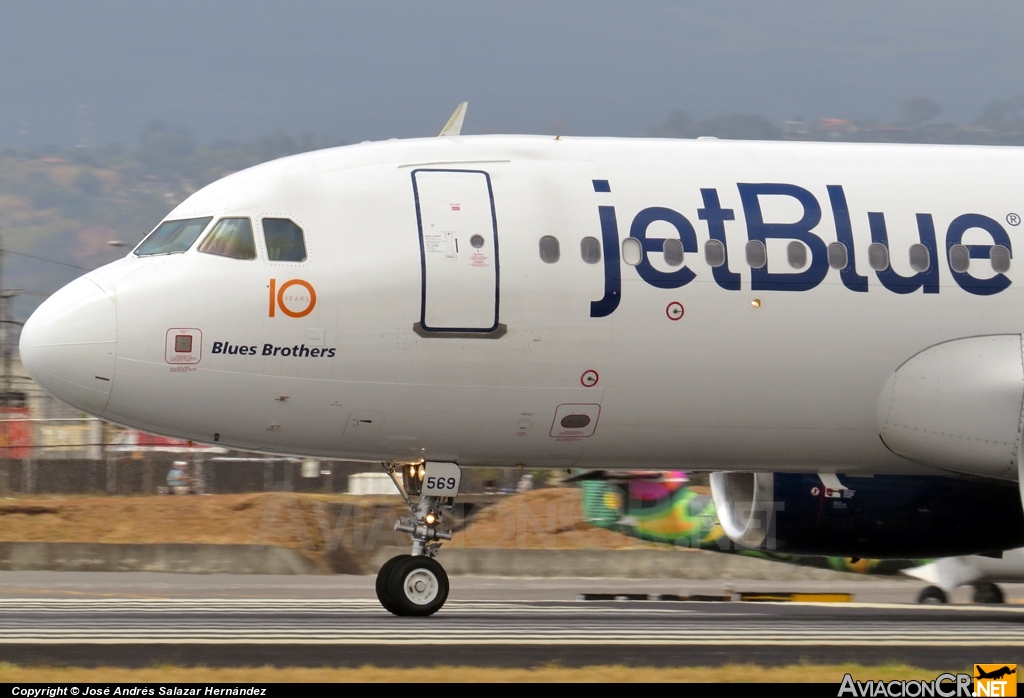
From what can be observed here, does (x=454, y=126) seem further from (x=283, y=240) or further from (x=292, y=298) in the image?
(x=292, y=298)

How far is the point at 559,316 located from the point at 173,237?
4.47 metres

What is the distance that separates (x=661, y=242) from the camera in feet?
52.5

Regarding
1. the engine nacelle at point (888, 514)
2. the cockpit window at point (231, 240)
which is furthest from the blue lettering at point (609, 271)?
the engine nacelle at point (888, 514)

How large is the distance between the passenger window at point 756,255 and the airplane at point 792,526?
4.22 m

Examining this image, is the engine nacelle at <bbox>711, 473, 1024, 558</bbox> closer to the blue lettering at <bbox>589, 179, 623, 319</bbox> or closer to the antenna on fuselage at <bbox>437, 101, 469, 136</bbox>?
the blue lettering at <bbox>589, 179, 623, 319</bbox>

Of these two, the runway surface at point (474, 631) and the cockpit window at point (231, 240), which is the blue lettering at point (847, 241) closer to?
the runway surface at point (474, 631)

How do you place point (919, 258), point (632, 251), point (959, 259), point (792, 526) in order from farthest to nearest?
point (792, 526), point (959, 259), point (919, 258), point (632, 251)

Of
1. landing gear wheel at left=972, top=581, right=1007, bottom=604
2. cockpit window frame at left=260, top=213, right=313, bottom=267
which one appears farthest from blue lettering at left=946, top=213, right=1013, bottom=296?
landing gear wheel at left=972, top=581, right=1007, bottom=604

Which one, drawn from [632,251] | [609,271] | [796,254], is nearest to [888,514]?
[796,254]

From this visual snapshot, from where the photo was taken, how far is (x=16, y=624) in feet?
48.7

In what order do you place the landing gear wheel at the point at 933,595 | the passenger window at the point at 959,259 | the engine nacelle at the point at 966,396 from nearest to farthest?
the engine nacelle at the point at 966,396
the passenger window at the point at 959,259
the landing gear wheel at the point at 933,595

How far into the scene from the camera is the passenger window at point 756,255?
16.2m

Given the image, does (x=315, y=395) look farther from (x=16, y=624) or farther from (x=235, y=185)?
(x=16, y=624)

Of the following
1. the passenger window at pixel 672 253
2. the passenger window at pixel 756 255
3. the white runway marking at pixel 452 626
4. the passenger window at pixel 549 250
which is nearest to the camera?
the white runway marking at pixel 452 626
